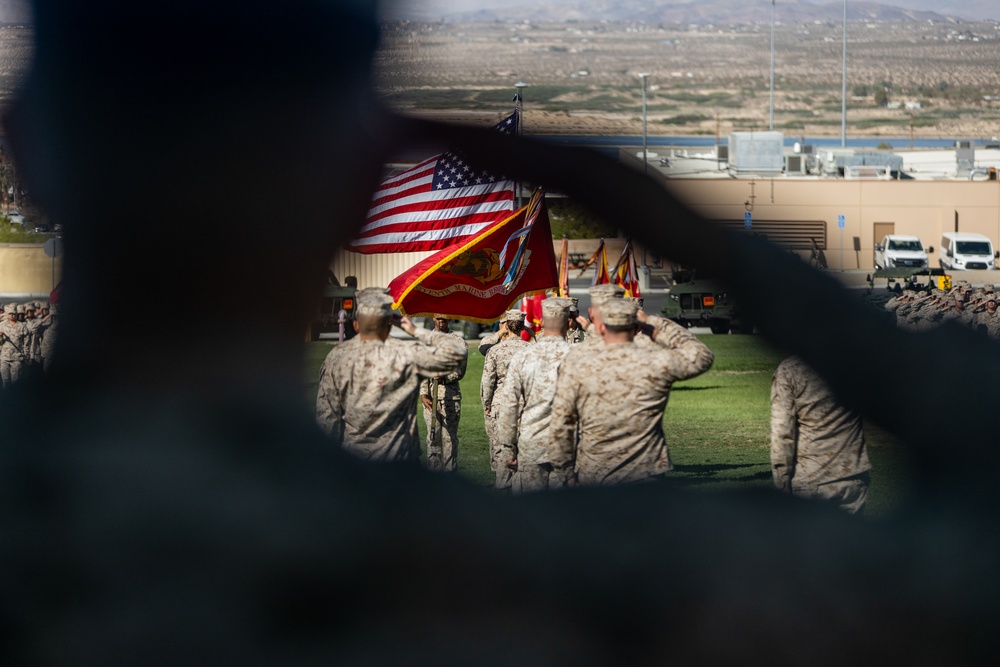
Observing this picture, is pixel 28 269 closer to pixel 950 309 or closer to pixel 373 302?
pixel 373 302

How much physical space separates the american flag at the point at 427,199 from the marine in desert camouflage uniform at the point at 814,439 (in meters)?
0.17

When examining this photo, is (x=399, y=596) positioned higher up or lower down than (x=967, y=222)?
lower down

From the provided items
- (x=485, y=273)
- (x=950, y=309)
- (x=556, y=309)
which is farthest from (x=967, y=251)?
(x=556, y=309)

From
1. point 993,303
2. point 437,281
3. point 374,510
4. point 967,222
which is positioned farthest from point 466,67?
point 437,281

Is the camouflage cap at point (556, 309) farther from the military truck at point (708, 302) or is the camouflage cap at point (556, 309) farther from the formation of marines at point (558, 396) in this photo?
the military truck at point (708, 302)

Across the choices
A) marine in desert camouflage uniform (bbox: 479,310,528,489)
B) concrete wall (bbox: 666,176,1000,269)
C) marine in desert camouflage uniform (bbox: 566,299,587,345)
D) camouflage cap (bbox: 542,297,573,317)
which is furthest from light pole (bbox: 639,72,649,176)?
marine in desert camouflage uniform (bbox: 479,310,528,489)

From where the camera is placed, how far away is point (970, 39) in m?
0.65

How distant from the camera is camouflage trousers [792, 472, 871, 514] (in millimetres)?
598

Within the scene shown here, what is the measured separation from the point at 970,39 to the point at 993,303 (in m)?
0.25

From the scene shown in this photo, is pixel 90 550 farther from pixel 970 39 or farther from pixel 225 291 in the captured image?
pixel 970 39

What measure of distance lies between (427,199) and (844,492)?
0.30m

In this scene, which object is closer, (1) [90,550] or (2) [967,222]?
(1) [90,550]

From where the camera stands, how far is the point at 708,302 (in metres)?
0.62

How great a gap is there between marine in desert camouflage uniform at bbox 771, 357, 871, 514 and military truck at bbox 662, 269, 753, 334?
0.03 metres
